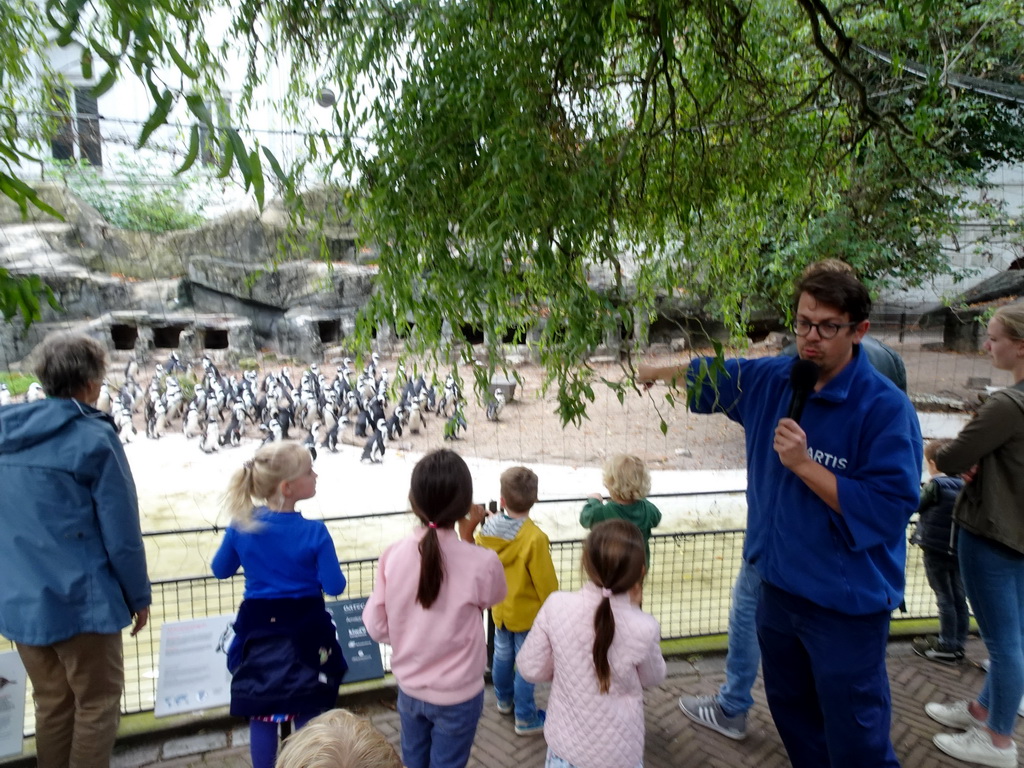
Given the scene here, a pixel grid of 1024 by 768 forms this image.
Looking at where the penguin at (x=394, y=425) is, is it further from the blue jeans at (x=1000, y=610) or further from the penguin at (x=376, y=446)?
the blue jeans at (x=1000, y=610)

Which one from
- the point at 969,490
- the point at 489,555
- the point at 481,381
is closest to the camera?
the point at 481,381

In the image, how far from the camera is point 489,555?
180 centimetres

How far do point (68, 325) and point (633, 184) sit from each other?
2.30 metres

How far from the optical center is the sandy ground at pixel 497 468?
3221 mm

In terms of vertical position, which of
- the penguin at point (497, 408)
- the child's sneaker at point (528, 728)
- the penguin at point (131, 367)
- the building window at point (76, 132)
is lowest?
the child's sneaker at point (528, 728)

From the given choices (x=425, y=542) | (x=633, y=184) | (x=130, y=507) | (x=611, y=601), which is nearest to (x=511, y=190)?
(x=633, y=184)

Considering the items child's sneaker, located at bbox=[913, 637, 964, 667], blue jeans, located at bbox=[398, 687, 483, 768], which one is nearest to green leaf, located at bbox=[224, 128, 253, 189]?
blue jeans, located at bbox=[398, 687, 483, 768]

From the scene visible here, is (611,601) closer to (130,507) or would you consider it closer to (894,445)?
(894,445)

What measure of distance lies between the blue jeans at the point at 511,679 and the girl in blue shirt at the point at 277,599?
73cm

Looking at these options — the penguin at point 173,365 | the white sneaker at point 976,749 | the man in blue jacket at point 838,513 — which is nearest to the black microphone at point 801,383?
the man in blue jacket at point 838,513

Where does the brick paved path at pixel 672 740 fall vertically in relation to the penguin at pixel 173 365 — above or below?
below

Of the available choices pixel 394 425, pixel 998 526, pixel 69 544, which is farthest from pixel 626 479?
pixel 69 544

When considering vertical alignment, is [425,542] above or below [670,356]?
below

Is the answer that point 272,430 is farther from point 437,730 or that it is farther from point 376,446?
point 437,730
